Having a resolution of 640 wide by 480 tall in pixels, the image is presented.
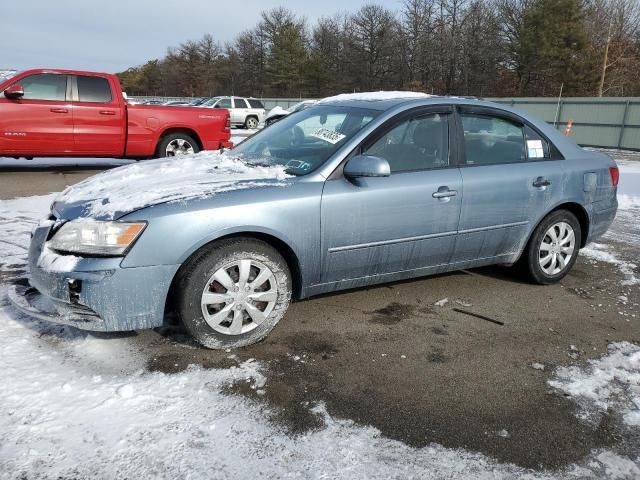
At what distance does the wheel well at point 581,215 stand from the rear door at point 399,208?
1269mm

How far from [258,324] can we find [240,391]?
0.55m

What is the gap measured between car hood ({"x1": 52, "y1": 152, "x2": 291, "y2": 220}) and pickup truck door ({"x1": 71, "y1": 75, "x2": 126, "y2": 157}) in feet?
20.0

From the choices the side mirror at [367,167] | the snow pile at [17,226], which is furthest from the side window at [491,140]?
the snow pile at [17,226]

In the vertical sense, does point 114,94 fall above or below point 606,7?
below

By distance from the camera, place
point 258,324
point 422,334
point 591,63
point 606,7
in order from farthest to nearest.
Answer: point 606,7
point 591,63
point 422,334
point 258,324

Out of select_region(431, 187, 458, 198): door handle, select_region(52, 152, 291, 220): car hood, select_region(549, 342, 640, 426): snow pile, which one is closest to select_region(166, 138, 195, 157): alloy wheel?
select_region(52, 152, 291, 220): car hood

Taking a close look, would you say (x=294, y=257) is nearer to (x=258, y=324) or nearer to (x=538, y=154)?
(x=258, y=324)

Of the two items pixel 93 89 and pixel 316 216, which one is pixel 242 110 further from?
pixel 316 216

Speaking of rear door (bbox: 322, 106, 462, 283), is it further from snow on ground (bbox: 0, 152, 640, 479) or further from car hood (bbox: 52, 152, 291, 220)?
snow on ground (bbox: 0, 152, 640, 479)

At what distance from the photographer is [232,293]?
3104mm

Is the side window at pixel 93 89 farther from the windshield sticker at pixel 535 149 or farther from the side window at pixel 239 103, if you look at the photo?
the side window at pixel 239 103

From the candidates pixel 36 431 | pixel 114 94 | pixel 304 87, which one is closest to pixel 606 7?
pixel 304 87

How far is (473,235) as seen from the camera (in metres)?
3.95

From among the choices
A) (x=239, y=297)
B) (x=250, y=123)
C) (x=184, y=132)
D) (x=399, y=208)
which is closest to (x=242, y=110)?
(x=250, y=123)
